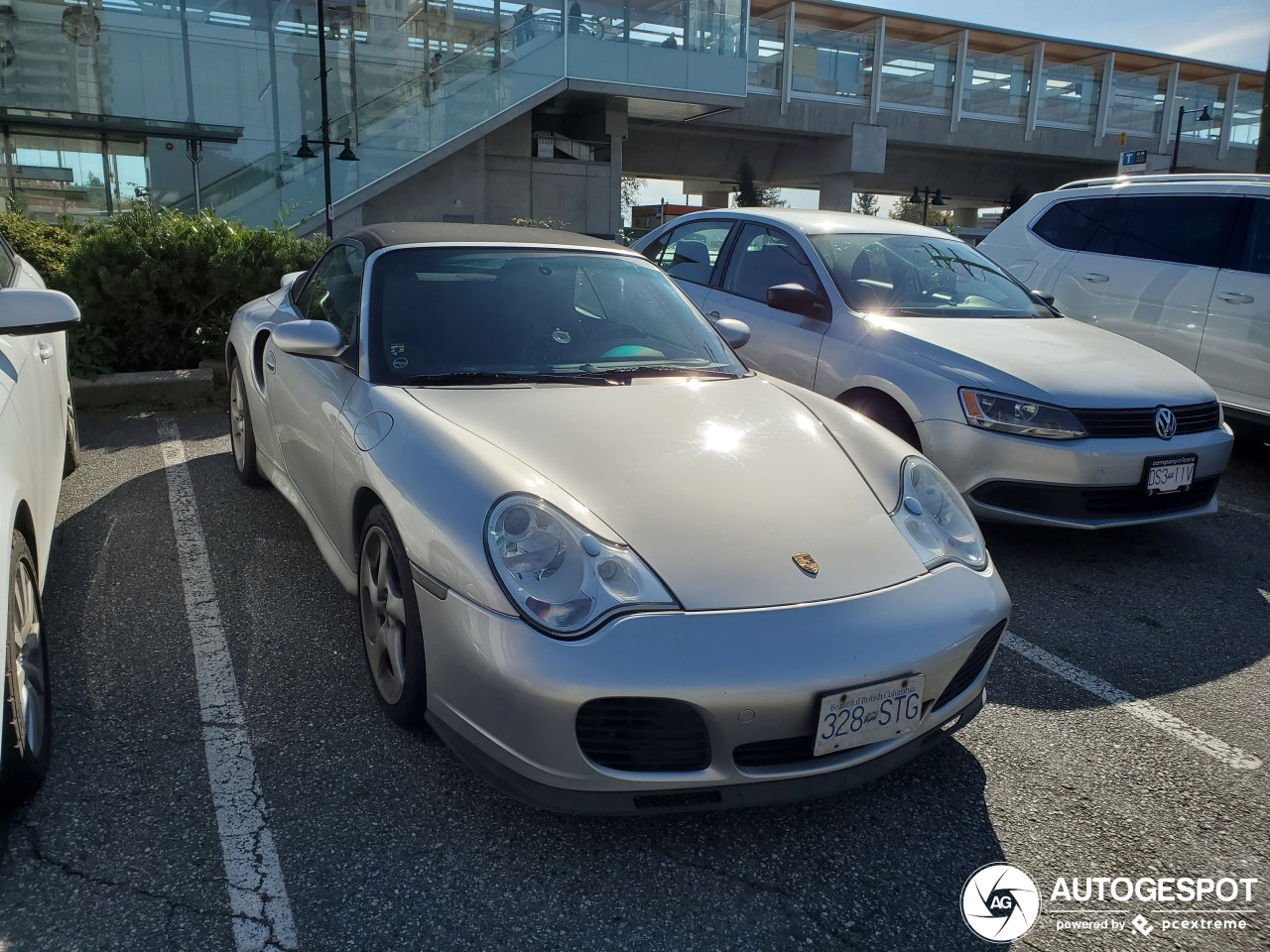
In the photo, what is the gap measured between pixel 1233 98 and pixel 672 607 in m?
46.3

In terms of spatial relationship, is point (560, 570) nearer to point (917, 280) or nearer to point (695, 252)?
point (917, 280)

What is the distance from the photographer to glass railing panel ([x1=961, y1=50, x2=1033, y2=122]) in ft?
113

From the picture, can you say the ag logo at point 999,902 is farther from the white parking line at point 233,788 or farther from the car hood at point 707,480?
the white parking line at point 233,788

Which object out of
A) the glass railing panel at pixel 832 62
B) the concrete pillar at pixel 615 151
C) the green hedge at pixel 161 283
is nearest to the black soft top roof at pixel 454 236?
the green hedge at pixel 161 283

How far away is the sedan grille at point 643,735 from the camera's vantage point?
6.72ft

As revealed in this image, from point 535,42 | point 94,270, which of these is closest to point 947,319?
point 94,270

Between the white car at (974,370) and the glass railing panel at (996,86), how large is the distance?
32.8 meters

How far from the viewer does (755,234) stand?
5812 mm

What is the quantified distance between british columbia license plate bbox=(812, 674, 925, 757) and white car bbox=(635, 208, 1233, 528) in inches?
89.8

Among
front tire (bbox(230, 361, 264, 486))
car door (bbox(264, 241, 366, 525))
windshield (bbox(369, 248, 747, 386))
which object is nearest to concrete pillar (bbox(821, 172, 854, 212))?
front tire (bbox(230, 361, 264, 486))

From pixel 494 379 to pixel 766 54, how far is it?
103 ft

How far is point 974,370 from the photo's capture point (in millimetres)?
4383

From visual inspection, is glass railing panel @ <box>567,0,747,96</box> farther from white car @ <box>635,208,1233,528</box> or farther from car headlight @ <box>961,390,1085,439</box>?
car headlight @ <box>961,390,1085,439</box>

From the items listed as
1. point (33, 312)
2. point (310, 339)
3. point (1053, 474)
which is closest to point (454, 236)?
point (310, 339)
